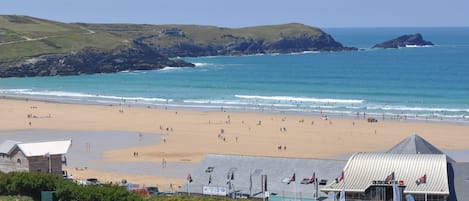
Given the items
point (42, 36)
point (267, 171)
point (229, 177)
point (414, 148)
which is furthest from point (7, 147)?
point (42, 36)

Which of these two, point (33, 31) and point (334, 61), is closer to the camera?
point (334, 61)

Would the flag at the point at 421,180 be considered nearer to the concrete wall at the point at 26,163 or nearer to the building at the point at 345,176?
the building at the point at 345,176

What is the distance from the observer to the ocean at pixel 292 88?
3250 inches

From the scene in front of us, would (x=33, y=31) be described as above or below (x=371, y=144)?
above

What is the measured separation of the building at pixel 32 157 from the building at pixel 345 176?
313 inches

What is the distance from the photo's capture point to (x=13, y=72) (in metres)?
135

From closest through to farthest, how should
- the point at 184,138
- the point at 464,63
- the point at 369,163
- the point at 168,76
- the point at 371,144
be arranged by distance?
A: the point at 369,163 → the point at 371,144 → the point at 184,138 → the point at 168,76 → the point at 464,63

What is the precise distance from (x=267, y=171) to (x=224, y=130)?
33.2m

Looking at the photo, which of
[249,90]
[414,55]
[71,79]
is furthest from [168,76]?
[414,55]

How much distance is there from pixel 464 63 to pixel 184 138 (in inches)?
3783

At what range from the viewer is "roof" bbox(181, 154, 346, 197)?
31.1 metres

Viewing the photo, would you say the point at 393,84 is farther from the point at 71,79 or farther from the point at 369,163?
the point at 369,163

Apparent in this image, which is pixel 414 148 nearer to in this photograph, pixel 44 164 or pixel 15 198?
pixel 15 198

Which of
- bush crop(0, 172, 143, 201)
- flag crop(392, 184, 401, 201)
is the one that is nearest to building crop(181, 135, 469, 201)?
flag crop(392, 184, 401, 201)
